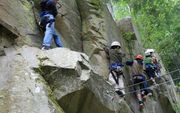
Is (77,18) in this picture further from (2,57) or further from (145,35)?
(145,35)

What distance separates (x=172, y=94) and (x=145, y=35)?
6.42 m

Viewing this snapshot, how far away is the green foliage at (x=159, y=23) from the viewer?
22195 millimetres

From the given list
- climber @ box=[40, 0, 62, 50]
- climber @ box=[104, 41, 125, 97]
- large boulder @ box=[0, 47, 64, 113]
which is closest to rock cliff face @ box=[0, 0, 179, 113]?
large boulder @ box=[0, 47, 64, 113]

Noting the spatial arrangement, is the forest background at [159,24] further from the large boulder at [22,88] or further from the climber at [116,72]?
the large boulder at [22,88]

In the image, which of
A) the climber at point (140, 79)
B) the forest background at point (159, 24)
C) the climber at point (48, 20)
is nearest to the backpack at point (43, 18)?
the climber at point (48, 20)

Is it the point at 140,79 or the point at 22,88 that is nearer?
the point at 22,88

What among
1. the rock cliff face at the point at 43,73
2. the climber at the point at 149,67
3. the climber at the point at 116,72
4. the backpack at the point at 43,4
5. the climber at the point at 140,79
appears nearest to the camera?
the rock cliff face at the point at 43,73

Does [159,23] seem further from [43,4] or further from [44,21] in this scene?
[44,21]

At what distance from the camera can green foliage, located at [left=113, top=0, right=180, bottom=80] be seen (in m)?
22.2

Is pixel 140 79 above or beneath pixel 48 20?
beneath

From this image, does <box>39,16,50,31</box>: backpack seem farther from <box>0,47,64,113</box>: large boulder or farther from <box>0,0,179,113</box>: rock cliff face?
<box>0,47,64,113</box>: large boulder

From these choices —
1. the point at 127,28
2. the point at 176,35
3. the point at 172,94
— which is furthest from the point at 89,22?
the point at 176,35

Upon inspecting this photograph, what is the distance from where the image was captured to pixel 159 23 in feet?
76.7

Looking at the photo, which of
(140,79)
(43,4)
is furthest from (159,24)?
(43,4)
